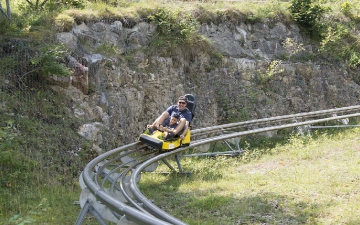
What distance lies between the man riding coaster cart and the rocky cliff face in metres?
1.44

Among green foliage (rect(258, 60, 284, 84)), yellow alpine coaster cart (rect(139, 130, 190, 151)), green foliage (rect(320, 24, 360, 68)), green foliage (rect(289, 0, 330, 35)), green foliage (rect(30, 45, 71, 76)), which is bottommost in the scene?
yellow alpine coaster cart (rect(139, 130, 190, 151))

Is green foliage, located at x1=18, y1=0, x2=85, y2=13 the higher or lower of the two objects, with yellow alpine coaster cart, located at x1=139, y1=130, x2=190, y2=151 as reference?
higher

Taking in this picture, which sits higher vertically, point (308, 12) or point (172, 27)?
point (308, 12)

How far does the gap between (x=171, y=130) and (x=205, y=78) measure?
16.4 ft

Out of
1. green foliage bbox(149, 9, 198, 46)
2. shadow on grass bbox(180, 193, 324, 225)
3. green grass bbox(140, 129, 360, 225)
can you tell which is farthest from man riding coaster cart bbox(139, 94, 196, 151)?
green foliage bbox(149, 9, 198, 46)

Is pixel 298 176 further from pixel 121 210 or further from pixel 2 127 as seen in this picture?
pixel 2 127

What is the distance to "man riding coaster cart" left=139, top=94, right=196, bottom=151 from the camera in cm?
813

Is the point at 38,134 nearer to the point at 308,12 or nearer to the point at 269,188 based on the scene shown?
the point at 269,188

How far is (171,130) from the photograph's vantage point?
8.34m

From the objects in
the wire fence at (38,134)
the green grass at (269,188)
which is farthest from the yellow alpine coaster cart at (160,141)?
the wire fence at (38,134)

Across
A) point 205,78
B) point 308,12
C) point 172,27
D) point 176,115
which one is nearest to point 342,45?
point 308,12

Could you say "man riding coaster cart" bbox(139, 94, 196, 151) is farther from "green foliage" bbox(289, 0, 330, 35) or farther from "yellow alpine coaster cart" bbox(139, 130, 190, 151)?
"green foliage" bbox(289, 0, 330, 35)

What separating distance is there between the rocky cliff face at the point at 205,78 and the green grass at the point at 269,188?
2024mm

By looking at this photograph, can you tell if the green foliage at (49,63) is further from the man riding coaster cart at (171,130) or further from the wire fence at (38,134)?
the man riding coaster cart at (171,130)
